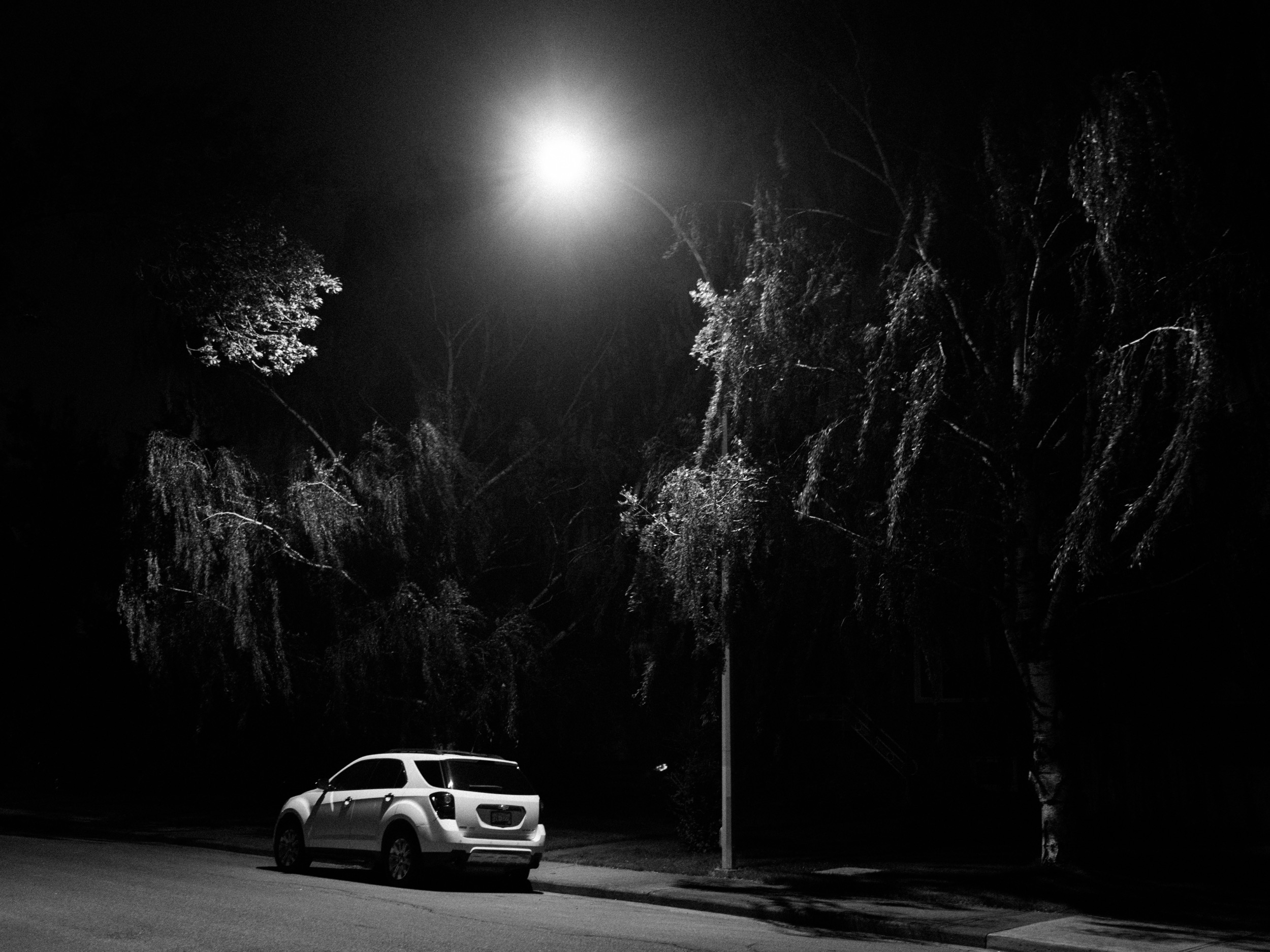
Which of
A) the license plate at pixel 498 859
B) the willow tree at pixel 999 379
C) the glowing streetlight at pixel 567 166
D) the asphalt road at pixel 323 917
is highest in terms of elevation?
the glowing streetlight at pixel 567 166

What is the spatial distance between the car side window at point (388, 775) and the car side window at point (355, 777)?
90 mm

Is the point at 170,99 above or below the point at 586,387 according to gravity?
below

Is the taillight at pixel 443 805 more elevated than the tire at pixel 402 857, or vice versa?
the taillight at pixel 443 805

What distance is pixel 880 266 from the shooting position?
48.7 feet

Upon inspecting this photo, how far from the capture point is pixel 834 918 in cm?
1262

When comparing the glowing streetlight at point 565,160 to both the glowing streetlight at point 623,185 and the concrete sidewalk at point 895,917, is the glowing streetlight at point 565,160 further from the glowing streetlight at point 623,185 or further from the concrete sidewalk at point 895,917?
the concrete sidewalk at point 895,917

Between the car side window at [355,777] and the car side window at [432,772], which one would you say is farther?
the car side window at [355,777]

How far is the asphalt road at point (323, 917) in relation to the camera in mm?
10305

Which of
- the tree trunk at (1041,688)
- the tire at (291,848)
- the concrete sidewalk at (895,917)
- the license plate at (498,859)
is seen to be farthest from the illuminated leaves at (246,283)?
the tree trunk at (1041,688)

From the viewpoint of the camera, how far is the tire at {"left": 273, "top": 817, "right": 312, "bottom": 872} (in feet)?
54.6

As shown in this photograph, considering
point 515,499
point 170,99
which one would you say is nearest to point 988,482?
A: point 170,99

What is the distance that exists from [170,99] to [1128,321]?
9.53 meters

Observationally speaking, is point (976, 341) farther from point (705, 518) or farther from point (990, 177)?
point (705, 518)

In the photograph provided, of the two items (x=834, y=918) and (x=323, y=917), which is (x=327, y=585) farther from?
(x=834, y=918)
